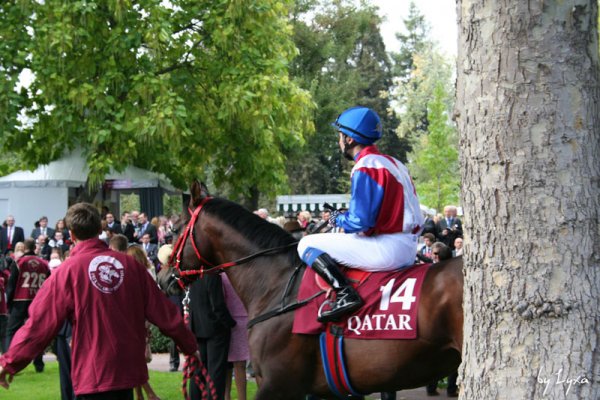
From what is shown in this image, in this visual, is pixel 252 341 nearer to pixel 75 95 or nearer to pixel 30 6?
pixel 75 95

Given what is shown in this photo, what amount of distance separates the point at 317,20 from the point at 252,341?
35704 mm

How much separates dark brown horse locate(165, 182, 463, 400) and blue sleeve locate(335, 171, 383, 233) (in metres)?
0.54

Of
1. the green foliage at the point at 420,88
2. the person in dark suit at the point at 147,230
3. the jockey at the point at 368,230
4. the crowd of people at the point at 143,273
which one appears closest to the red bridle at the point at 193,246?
the crowd of people at the point at 143,273

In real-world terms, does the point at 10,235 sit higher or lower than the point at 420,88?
lower

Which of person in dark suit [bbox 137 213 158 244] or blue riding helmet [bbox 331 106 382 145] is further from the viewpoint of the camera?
person in dark suit [bbox 137 213 158 244]

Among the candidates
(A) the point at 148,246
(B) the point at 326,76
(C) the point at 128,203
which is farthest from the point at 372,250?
(C) the point at 128,203

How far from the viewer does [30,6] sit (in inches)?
690

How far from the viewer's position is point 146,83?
1741 centimetres

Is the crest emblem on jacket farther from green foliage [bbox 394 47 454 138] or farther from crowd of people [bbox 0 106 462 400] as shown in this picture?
green foliage [bbox 394 47 454 138]

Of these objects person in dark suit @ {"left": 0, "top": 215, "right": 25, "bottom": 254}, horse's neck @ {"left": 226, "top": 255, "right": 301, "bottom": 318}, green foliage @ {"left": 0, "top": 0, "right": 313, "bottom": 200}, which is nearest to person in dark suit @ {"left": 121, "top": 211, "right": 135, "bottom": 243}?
green foliage @ {"left": 0, "top": 0, "right": 313, "bottom": 200}

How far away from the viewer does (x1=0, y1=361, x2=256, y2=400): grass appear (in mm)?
9898

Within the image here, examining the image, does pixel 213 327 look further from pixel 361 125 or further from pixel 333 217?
pixel 361 125

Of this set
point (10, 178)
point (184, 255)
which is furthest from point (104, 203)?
point (184, 255)

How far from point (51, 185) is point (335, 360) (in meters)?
18.9
